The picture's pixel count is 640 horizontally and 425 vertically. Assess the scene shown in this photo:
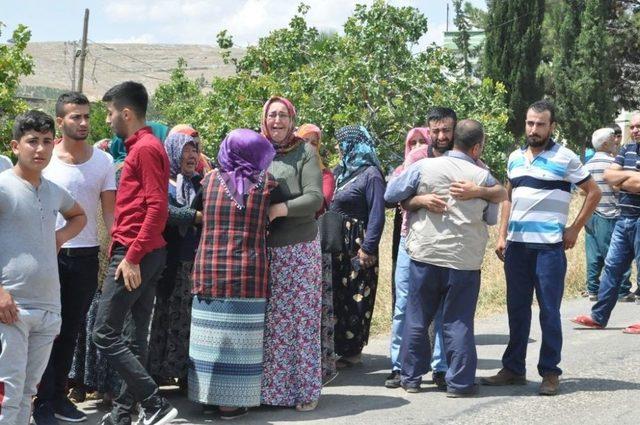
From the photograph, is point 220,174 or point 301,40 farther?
point 301,40

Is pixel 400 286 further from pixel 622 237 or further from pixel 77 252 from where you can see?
pixel 622 237

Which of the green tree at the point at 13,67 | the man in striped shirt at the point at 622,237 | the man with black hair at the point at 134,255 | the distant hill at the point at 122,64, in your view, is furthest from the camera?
the distant hill at the point at 122,64

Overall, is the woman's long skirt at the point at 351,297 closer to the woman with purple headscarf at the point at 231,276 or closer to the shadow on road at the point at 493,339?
the shadow on road at the point at 493,339

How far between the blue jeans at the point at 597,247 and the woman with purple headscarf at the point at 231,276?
6.17m

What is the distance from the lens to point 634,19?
34312 millimetres

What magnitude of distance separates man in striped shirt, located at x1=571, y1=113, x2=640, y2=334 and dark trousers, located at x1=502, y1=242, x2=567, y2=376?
2445 millimetres

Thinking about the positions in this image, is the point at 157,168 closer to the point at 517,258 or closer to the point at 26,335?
the point at 26,335

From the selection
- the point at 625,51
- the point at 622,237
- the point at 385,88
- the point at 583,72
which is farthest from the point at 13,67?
the point at 625,51

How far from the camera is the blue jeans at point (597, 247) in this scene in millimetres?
11375

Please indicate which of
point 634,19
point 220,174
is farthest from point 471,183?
point 634,19

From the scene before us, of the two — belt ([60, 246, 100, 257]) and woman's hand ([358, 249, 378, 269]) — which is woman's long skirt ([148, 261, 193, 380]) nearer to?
belt ([60, 246, 100, 257])

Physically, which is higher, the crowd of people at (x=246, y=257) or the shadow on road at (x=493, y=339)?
the crowd of people at (x=246, y=257)

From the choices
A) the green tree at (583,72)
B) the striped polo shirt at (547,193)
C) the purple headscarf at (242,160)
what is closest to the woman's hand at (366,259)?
the striped polo shirt at (547,193)

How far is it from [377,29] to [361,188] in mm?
11457
